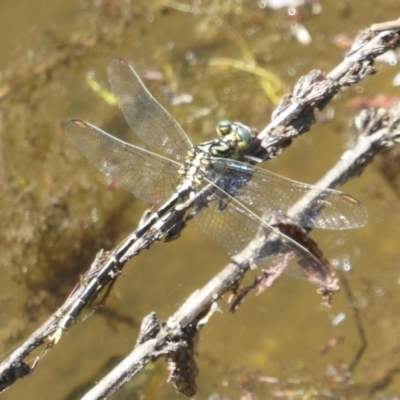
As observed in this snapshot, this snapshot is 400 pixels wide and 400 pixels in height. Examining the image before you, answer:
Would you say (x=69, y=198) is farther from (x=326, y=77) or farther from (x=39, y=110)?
(x=326, y=77)

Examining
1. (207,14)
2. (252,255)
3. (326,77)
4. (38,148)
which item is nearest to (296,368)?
(252,255)

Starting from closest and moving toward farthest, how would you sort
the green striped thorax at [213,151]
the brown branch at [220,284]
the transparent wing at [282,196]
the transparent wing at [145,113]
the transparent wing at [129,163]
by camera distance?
the brown branch at [220,284] → the transparent wing at [282,196] → the green striped thorax at [213,151] → the transparent wing at [129,163] → the transparent wing at [145,113]

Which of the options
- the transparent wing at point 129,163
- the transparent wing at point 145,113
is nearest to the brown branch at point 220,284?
the transparent wing at point 129,163

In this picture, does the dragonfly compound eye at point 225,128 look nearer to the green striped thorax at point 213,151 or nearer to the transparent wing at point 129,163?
the green striped thorax at point 213,151

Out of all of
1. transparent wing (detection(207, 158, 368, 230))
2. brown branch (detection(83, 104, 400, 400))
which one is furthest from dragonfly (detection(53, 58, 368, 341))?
brown branch (detection(83, 104, 400, 400))

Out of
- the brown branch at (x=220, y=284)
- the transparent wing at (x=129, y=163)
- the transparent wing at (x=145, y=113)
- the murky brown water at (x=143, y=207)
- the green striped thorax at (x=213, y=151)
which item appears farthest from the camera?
the murky brown water at (x=143, y=207)

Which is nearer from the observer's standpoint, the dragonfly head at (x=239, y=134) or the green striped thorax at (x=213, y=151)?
the dragonfly head at (x=239, y=134)

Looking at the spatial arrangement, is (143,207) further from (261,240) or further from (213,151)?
(261,240)

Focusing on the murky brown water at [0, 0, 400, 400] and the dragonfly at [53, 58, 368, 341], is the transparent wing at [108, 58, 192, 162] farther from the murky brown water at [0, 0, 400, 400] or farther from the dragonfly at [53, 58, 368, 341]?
the murky brown water at [0, 0, 400, 400]
